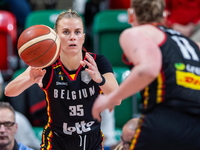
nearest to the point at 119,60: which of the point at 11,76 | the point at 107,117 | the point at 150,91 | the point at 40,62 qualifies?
the point at 107,117

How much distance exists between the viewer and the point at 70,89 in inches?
136

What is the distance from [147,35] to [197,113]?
2.32ft

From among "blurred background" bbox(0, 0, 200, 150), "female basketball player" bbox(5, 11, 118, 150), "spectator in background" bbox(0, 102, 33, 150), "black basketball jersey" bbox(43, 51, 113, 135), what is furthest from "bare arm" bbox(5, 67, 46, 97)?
"blurred background" bbox(0, 0, 200, 150)

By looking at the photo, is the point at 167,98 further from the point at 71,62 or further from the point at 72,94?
the point at 71,62

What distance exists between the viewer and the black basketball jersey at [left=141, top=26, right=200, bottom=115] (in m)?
2.49

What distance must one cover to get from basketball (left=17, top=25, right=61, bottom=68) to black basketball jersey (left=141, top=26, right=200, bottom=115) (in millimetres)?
1126

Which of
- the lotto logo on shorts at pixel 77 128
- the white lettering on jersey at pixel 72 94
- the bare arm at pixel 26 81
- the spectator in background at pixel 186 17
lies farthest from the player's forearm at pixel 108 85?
the spectator in background at pixel 186 17

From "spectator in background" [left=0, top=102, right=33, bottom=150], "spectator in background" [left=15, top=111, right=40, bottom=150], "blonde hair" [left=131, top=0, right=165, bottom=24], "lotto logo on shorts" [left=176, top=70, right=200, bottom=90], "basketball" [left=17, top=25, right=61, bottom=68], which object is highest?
"blonde hair" [left=131, top=0, right=165, bottom=24]

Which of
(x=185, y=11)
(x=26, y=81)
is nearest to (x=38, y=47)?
(x=26, y=81)

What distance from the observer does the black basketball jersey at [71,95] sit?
3473mm

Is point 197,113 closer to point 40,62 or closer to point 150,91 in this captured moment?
point 150,91

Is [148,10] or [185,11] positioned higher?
[148,10]

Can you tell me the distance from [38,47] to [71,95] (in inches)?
24.8

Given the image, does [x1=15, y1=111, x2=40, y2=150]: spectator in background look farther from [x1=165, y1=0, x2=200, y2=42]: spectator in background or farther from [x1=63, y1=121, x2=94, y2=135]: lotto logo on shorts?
[x1=165, y1=0, x2=200, y2=42]: spectator in background
